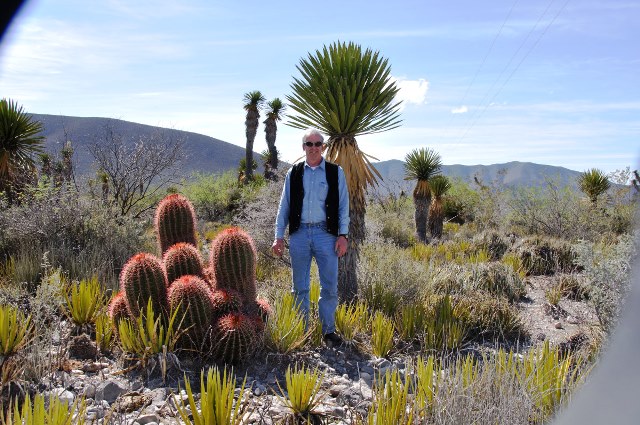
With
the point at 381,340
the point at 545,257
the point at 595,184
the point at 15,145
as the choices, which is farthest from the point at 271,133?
the point at 381,340

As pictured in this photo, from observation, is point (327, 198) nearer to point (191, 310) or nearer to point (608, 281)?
point (191, 310)

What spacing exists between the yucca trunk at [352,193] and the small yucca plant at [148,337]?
2892 mm

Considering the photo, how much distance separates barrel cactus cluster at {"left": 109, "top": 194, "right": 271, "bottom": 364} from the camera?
4.36 meters

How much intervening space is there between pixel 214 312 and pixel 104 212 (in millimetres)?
5033

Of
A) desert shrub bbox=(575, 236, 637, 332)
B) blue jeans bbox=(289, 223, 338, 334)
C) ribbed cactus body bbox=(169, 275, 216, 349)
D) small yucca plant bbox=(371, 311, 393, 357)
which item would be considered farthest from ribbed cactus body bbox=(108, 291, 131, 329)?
desert shrub bbox=(575, 236, 637, 332)

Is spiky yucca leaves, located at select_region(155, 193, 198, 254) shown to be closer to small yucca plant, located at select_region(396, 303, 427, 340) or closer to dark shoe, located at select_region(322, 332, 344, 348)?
dark shoe, located at select_region(322, 332, 344, 348)

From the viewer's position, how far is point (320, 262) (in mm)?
5180

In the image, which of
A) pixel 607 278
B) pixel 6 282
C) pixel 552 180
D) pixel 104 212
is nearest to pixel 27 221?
pixel 104 212

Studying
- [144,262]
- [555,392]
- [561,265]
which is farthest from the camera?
[561,265]

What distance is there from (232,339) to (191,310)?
438mm

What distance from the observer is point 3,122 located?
441 inches

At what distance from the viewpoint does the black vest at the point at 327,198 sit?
5.13 meters

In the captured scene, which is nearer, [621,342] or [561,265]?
[621,342]

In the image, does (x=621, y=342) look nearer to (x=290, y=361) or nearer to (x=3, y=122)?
(x=290, y=361)
